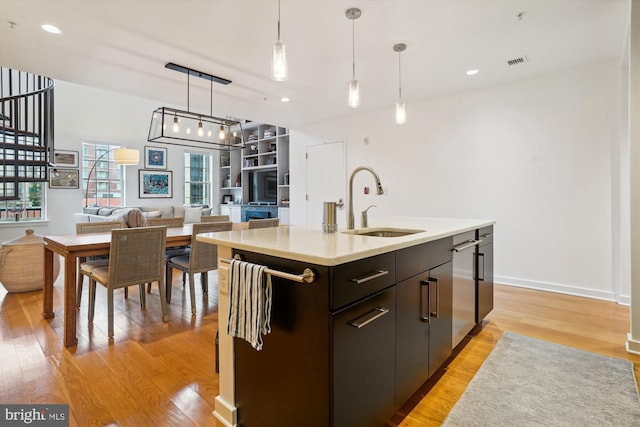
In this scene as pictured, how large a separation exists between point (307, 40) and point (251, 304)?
238cm

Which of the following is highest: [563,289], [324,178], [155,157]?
[155,157]

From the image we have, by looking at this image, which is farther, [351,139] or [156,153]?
[156,153]

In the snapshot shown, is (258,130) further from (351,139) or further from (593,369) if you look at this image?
(593,369)

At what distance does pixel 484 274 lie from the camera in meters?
2.54

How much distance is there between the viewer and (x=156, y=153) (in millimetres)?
8039

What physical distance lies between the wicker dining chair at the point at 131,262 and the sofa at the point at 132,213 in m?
0.89

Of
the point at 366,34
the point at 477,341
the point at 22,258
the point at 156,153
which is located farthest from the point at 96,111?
the point at 477,341

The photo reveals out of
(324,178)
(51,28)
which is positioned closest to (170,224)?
(51,28)

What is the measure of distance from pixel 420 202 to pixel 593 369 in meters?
2.86

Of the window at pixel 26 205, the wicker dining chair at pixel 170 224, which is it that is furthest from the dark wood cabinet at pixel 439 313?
the window at pixel 26 205

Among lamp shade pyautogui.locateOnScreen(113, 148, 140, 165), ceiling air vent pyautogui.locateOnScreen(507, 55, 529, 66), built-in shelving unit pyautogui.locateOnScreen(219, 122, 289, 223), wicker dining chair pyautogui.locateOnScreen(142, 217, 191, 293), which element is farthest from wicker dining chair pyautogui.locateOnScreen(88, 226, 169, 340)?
built-in shelving unit pyautogui.locateOnScreen(219, 122, 289, 223)

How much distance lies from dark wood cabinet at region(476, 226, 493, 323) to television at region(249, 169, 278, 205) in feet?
17.6

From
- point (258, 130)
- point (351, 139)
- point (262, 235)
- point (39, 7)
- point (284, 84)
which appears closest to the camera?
point (262, 235)

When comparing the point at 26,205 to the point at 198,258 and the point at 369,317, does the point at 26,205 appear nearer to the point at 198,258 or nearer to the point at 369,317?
the point at 198,258
